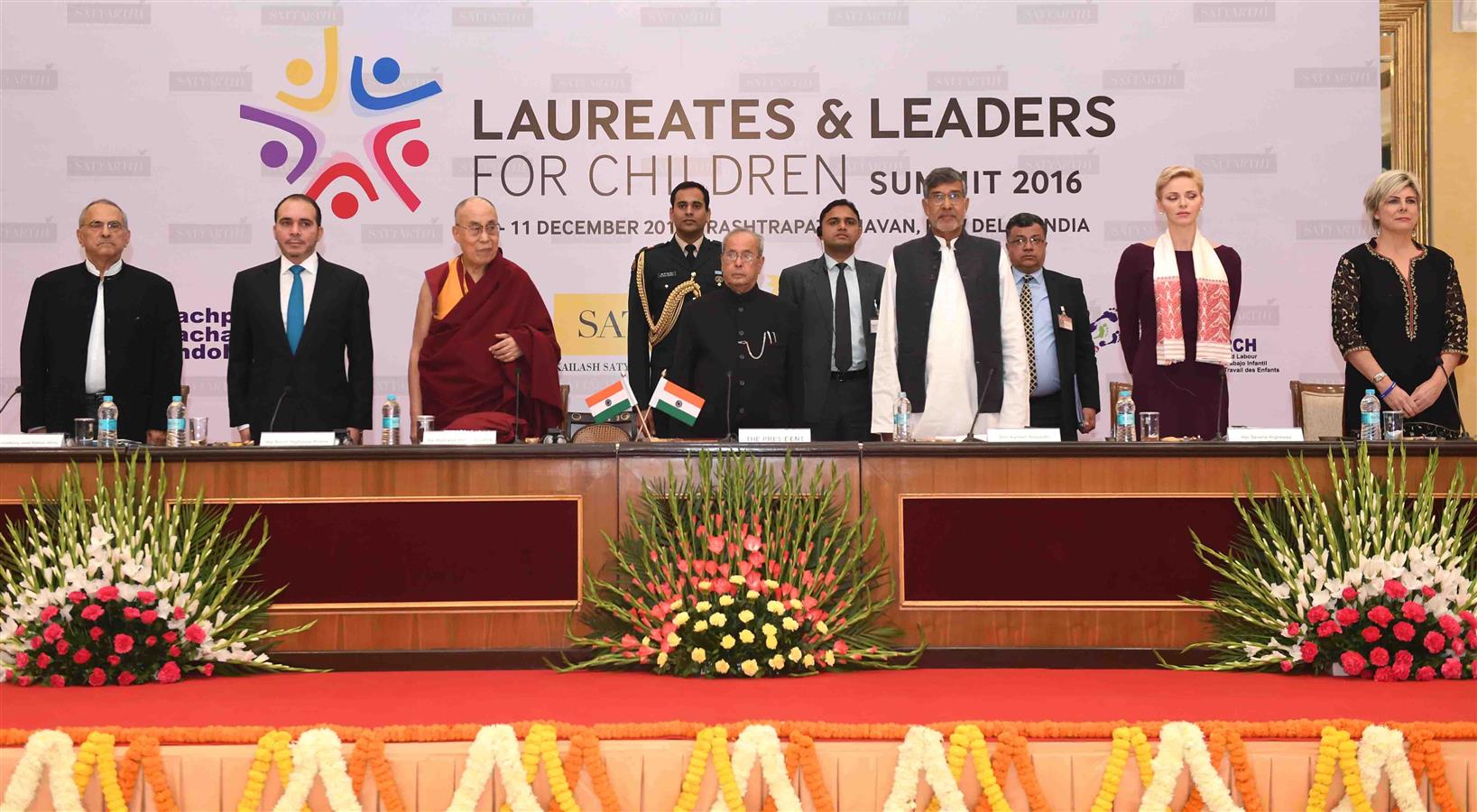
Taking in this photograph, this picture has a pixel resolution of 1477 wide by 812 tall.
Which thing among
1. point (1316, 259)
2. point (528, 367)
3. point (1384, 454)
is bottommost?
point (1384, 454)

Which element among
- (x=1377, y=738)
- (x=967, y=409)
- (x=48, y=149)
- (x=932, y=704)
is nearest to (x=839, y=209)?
(x=967, y=409)

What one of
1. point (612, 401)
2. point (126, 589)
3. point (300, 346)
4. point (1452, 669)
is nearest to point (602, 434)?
point (612, 401)

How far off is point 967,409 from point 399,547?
1.83m

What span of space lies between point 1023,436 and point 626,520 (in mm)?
1092

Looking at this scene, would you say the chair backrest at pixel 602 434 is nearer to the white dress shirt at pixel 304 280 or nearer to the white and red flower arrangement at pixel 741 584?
the white and red flower arrangement at pixel 741 584

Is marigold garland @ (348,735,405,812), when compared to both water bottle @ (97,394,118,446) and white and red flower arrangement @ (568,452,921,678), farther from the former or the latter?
water bottle @ (97,394,118,446)

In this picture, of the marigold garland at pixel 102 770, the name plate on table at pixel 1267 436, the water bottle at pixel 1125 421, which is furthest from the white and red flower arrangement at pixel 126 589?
the name plate on table at pixel 1267 436

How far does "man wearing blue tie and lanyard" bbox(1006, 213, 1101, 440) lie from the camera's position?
462cm

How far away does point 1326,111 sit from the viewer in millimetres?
5742

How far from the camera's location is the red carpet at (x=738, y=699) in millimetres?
2625

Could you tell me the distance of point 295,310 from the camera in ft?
14.3

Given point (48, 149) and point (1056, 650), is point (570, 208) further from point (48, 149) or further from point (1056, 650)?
point (1056, 650)

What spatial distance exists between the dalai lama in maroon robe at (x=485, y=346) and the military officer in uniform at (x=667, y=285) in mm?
490

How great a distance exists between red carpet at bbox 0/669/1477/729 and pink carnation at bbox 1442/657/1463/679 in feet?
0.21
